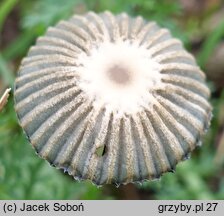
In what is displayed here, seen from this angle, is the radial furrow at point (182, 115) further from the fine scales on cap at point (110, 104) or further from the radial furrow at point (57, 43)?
the radial furrow at point (57, 43)

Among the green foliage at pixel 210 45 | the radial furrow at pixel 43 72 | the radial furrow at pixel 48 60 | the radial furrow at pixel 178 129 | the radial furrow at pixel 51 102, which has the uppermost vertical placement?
the green foliage at pixel 210 45

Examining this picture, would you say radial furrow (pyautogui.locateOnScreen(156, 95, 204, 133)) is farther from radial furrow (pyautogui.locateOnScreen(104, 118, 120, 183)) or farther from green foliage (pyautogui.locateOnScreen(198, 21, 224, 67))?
green foliage (pyautogui.locateOnScreen(198, 21, 224, 67))

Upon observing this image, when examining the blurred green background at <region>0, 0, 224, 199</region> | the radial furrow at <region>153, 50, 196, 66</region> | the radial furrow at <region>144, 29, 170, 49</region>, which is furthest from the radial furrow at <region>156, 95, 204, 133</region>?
the blurred green background at <region>0, 0, 224, 199</region>

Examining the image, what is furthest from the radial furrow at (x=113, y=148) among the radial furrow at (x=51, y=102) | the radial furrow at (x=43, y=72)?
the radial furrow at (x=43, y=72)

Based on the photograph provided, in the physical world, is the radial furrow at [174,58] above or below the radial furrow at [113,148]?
above

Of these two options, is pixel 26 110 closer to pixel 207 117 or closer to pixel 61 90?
pixel 61 90

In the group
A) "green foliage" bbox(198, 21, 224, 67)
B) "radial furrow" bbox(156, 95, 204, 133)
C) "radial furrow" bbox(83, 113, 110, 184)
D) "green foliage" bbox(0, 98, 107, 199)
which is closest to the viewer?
"radial furrow" bbox(83, 113, 110, 184)

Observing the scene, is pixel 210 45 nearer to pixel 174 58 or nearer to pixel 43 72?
pixel 174 58
